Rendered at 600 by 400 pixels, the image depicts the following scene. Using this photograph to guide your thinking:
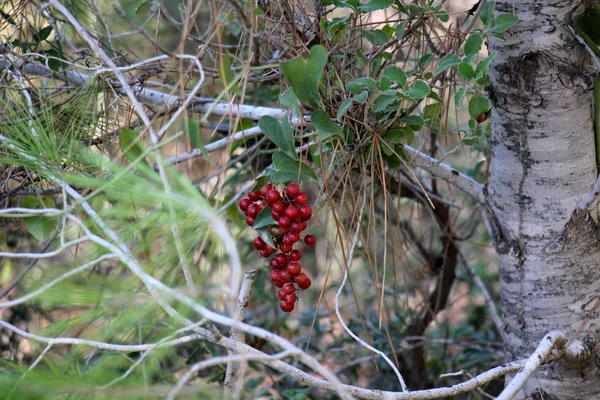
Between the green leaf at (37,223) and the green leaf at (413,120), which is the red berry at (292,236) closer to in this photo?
the green leaf at (413,120)

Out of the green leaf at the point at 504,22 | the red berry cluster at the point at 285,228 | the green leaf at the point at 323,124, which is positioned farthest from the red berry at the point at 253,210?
the green leaf at the point at 504,22

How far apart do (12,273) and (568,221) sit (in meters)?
1.08

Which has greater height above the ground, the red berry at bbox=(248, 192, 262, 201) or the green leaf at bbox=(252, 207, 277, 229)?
the red berry at bbox=(248, 192, 262, 201)

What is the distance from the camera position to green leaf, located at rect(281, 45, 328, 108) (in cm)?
61

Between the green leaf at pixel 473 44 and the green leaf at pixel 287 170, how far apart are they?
0.24m

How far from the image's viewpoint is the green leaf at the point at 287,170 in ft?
2.29

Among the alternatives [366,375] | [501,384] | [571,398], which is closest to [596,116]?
[571,398]

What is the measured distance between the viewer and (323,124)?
67 cm

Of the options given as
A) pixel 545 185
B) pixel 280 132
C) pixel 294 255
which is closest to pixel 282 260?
pixel 294 255

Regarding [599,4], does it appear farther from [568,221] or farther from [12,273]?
[12,273]

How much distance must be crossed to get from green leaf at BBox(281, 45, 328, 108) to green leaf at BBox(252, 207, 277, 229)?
14 cm

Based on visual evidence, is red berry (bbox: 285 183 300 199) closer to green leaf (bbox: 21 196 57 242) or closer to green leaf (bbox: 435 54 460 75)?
green leaf (bbox: 435 54 460 75)

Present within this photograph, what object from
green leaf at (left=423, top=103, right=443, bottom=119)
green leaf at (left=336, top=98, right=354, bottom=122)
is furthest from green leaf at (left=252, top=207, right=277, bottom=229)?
green leaf at (left=423, top=103, right=443, bottom=119)

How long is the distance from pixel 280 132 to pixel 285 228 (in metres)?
0.11
